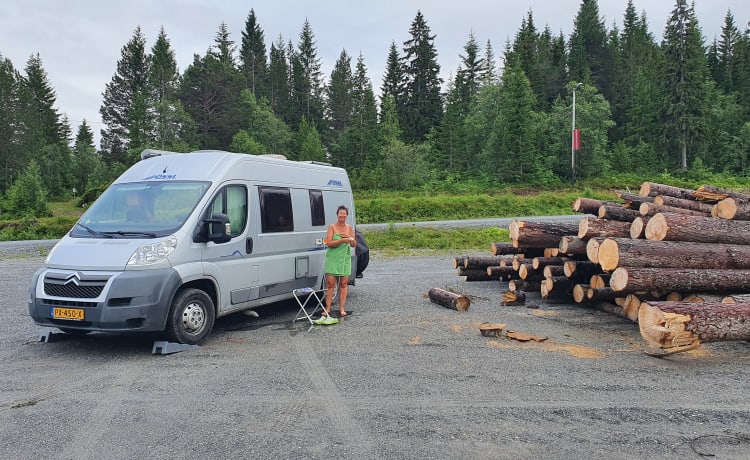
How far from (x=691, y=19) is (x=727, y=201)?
189 ft

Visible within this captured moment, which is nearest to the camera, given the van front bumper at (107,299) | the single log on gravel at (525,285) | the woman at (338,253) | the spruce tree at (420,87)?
the van front bumper at (107,299)

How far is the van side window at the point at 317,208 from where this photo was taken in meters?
9.41

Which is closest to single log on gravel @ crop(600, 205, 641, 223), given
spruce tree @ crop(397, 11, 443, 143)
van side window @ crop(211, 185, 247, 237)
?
van side window @ crop(211, 185, 247, 237)

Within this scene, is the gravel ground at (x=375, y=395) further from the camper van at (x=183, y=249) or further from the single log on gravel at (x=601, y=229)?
the single log on gravel at (x=601, y=229)

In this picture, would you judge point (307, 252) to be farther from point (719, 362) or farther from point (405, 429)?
point (719, 362)

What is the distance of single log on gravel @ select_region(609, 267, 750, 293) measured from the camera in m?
7.57

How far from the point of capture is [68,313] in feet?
20.9

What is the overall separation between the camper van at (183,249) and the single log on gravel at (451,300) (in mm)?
→ 2148

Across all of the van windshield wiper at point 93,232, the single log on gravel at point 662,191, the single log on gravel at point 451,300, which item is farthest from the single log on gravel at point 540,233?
the van windshield wiper at point 93,232

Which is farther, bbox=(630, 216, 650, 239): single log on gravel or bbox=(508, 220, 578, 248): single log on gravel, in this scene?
bbox=(508, 220, 578, 248): single log on gravel

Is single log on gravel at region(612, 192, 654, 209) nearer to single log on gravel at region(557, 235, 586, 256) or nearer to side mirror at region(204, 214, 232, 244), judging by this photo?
single log on gravel at region(557, 235, 586, 256)

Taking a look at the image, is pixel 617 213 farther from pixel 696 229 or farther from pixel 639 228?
pixel 696 229

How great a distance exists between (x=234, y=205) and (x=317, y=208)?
207cm

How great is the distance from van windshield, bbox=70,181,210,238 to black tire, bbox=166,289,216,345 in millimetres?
864
